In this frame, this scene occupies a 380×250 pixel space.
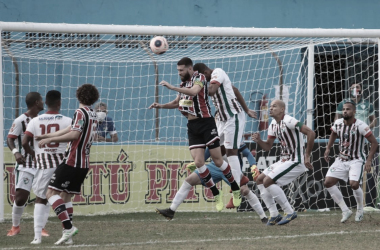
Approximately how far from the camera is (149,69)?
44.2 ft

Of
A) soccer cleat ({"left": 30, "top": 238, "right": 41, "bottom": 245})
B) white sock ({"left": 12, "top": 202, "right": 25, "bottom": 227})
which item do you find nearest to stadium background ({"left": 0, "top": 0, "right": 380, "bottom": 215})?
white sock ({"left": 12, "top": 202, "right": 25, "bottom": 227})

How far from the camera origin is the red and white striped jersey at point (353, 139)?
33.1 ft

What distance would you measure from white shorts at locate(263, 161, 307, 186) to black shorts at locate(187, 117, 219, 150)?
84 cm

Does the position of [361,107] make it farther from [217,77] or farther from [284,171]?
[217,77]

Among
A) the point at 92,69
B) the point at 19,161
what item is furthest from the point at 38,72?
the point at 19,161

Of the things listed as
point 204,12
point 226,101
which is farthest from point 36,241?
point 204,12

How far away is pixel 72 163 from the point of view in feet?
24.3

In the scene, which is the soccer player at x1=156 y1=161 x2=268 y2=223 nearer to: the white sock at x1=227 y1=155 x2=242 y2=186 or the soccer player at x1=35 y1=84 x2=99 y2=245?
the white sock at x1=227 y1=155 x2=242 y2=186

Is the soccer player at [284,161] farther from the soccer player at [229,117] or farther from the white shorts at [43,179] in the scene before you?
the white shorts at [43,179]

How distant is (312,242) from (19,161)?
368cm

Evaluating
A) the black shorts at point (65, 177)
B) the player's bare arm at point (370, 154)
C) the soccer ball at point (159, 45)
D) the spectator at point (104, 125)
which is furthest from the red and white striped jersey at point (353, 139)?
the black shorts at point (65, 177)

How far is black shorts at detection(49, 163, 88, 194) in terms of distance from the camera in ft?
24.3

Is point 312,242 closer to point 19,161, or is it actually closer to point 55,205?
point 55,205

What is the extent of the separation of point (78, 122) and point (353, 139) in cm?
449
